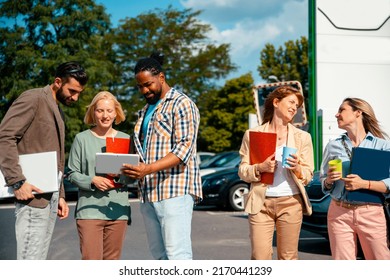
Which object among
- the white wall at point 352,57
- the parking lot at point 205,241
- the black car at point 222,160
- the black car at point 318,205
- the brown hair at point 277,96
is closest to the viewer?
the brown hair at point 277,96

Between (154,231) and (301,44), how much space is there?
50496 mm

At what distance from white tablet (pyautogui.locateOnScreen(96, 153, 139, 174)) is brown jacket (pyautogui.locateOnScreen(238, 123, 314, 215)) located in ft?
2.78

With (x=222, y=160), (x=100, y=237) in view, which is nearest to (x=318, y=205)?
(x=100, y=237)

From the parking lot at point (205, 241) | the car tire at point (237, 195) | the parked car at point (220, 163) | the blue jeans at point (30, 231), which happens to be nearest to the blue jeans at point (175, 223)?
the blue jeans at point (30, 231)

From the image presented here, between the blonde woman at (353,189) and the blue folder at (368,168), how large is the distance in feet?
0.13

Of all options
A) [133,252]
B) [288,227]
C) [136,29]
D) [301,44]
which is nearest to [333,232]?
[288,227]

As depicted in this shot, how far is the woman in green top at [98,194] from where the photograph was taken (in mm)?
4348

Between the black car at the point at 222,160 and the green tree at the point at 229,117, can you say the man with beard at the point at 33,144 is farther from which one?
the green tree at the point at 229,117

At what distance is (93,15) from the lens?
Result: 29.3m

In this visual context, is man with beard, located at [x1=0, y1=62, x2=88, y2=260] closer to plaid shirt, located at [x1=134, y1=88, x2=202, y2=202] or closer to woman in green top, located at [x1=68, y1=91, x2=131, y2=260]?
woman in green top, located at [x1=68, y1=91, x2=131, y2=260]

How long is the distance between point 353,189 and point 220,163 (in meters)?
13.7

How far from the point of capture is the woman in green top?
435 cm

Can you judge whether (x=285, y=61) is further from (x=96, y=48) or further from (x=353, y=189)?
(x=353, y=189)
